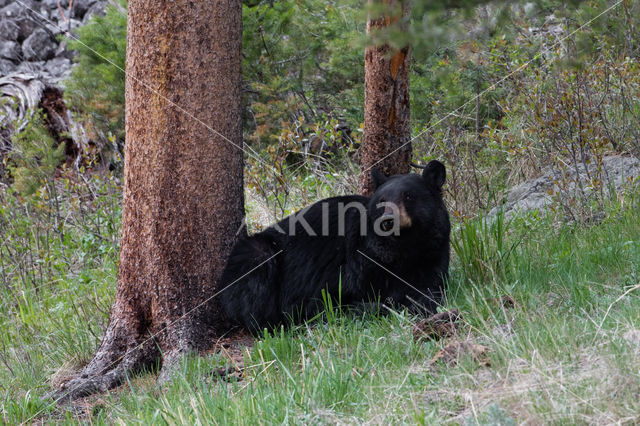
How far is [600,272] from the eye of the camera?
4.23m

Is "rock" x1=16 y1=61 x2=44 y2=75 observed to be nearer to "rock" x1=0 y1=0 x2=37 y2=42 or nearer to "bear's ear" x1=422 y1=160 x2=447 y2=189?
"rock" x1=0 y1=0 x2=37 y2=42

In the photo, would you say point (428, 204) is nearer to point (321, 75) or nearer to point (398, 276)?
point (398, 276)

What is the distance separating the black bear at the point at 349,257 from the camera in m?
4.30

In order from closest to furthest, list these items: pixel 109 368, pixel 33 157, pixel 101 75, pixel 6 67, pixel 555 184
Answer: pixel 109 368 < pixel 555 184 < pixel 33 157 < pixel 101 75 < pixel 6 67

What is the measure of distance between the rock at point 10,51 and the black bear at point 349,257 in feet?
33.5

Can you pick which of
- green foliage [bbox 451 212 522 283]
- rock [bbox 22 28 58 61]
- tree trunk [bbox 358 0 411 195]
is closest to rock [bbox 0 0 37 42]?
rock [bbox 22 28 58 61]

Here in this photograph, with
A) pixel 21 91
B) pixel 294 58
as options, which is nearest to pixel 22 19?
pixel 21 91

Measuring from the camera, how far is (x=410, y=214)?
4242 millimetres

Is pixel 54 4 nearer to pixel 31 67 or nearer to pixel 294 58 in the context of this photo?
pixel 31 67

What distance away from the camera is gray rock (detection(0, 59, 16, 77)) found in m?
12.2

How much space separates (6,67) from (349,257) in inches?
417

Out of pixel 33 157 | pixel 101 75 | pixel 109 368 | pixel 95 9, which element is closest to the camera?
pixel 109 368

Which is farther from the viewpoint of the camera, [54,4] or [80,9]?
[54,4]

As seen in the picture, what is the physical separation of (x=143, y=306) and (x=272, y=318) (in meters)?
0.93
